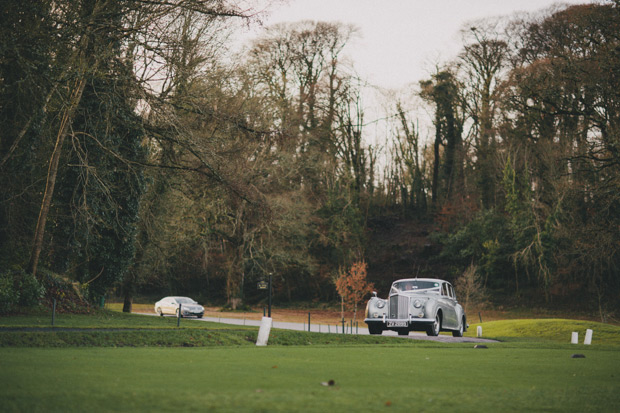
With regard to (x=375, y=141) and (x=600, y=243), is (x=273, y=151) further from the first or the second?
(x=600, y=243)


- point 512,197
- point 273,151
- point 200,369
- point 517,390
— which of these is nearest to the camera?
point 517,390

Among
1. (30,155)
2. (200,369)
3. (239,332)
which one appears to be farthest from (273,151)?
(200,369)

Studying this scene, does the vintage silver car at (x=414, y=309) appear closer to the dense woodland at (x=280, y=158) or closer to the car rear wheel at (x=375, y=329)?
the car rear wheel at (x=375, y=329)

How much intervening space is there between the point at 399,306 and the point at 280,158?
21140 millimetres

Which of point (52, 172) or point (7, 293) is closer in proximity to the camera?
point (7, 293)

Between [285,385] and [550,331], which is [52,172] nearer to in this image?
[285,385]

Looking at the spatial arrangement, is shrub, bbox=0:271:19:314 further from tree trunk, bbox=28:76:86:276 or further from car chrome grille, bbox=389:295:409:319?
car chrome grille, bbox=389:295:409:319

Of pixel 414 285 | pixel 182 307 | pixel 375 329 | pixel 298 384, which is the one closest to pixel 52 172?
pixel 375 329

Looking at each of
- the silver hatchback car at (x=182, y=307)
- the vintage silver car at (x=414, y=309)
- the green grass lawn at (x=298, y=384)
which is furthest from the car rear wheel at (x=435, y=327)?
the silver hatchback car at (x=182, y=307)

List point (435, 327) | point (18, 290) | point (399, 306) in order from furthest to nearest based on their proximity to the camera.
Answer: point (18, 290) < point (435, 327) < point (399, 306)

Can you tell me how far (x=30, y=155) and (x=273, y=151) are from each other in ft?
65.1

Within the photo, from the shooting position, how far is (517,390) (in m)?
7.10

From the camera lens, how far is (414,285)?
73.7 ft

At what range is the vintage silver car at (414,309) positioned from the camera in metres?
21.5
